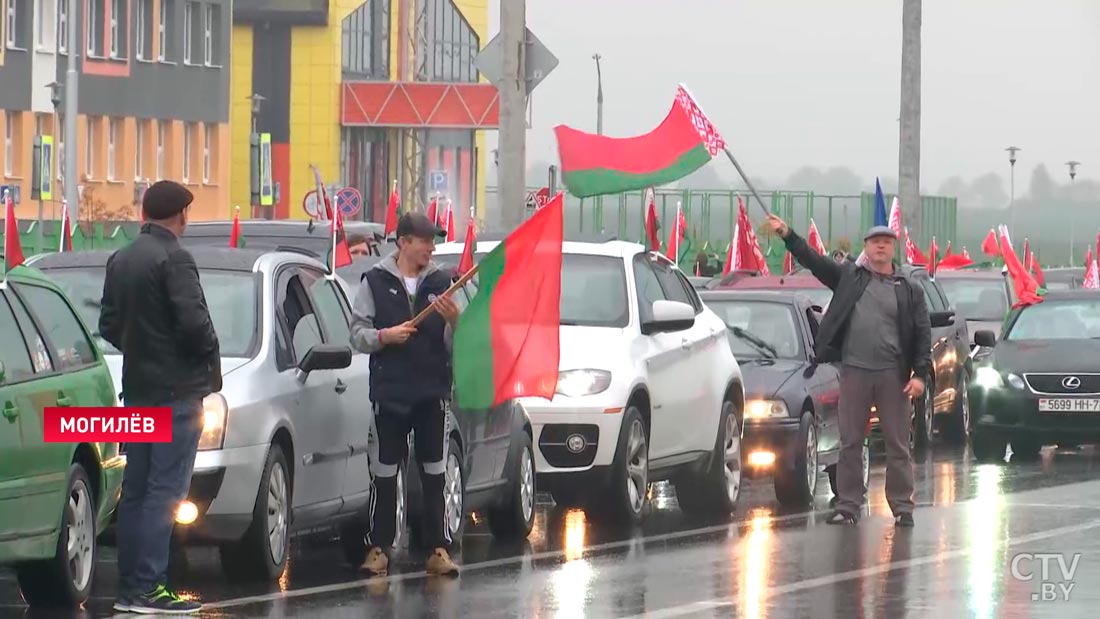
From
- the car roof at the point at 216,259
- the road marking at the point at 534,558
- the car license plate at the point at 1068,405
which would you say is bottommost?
the road marking at the point at 534,558

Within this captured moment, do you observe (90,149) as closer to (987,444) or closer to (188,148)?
(188,148)

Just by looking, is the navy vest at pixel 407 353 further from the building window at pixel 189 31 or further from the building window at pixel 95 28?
the building window at pixel 189 31

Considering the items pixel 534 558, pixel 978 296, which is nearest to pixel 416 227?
pixel 534 558

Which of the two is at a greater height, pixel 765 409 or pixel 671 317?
pixel 671 317

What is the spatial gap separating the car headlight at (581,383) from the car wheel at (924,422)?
384 inches

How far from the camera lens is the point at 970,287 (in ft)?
104

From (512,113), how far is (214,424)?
11.7 m

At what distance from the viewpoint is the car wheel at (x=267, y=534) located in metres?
12.2

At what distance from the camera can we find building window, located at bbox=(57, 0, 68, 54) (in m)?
70.9

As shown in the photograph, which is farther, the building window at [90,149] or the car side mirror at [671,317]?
the building window at [90,149]

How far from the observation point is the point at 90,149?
240 feet

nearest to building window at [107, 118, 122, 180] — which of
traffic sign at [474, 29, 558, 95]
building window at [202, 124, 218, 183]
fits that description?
building window at [202, 124, 218, 183]

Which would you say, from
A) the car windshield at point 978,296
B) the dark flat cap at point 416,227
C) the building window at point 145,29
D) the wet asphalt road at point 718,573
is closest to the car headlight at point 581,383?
the wet asphalt road at point 718,573

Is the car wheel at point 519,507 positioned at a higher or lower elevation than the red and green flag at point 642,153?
lower
